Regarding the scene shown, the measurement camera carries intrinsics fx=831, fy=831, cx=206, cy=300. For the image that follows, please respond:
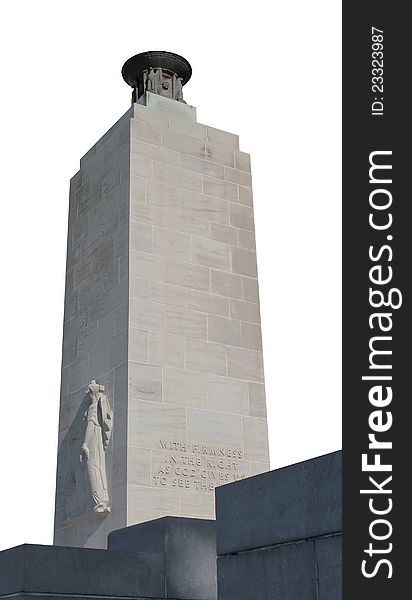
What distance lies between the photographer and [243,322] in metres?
17.3

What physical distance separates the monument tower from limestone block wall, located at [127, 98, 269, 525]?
3 cm

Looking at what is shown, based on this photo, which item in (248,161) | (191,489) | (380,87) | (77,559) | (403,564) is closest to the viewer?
(403,564)

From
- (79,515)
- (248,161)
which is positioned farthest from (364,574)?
(248,161)

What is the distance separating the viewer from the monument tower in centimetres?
1519

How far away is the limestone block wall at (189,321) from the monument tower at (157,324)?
3 centimetres

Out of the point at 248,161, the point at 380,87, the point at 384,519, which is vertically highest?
the point at 248,161

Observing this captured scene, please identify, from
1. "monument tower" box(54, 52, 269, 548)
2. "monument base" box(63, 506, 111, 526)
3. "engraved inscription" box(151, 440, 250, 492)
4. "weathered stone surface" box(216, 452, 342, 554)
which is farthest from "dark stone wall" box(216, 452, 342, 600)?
"monument base" box(63, 506, 111, 526)

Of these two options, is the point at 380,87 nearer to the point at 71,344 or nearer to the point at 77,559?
the point at 77,559

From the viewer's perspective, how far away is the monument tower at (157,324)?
49.8 feet

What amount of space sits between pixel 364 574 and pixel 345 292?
5.61 ft

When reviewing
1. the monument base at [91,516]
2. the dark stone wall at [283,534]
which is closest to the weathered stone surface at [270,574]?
the dark stone wall at [283,534]

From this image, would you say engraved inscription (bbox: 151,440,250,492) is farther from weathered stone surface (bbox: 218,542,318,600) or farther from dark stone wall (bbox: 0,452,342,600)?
weathered stone surface (bbox: 218,542,318,600)

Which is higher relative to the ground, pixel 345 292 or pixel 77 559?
pixel 345 292

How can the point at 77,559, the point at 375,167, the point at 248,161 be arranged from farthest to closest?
the point at 248,161 → the point at 77,559 → the point at 375,167
